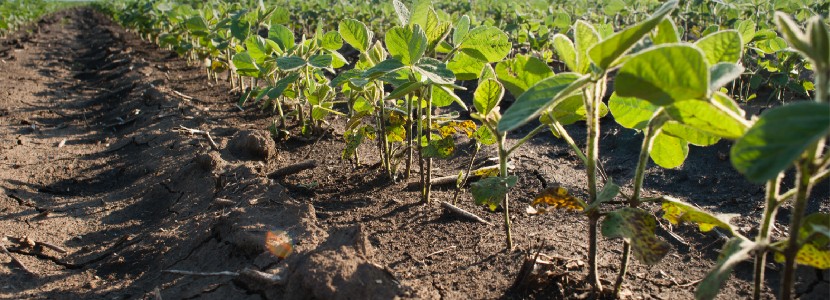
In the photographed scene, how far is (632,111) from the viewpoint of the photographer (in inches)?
58.5

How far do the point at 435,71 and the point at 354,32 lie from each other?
2.19 ft

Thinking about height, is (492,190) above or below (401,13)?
below

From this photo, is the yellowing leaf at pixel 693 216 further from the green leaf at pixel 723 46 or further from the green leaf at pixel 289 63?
the green leaf at pixel 289 63

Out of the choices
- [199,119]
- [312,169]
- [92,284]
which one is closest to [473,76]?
[312,169]

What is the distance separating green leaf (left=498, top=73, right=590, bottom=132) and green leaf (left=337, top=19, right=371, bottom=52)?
1.32 metres

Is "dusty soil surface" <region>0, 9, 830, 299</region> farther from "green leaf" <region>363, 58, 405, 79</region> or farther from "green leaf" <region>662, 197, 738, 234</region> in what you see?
"green leaf" <region>363, 58, 405, 79</region>

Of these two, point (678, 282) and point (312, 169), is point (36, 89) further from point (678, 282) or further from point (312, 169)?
point (678, 282)

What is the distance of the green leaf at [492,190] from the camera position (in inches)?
66.2

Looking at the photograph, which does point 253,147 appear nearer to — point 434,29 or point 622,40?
point 434,29

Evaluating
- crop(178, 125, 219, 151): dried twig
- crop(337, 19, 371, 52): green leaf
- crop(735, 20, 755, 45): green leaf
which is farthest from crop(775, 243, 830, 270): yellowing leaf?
crop(178, 125, 219, 151): dried twig

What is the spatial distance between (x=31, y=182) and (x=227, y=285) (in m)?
2.40

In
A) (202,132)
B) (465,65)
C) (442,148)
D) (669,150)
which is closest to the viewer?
(669,150)

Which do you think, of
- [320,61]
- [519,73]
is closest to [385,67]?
[519,73]

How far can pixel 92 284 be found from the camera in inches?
85.0
